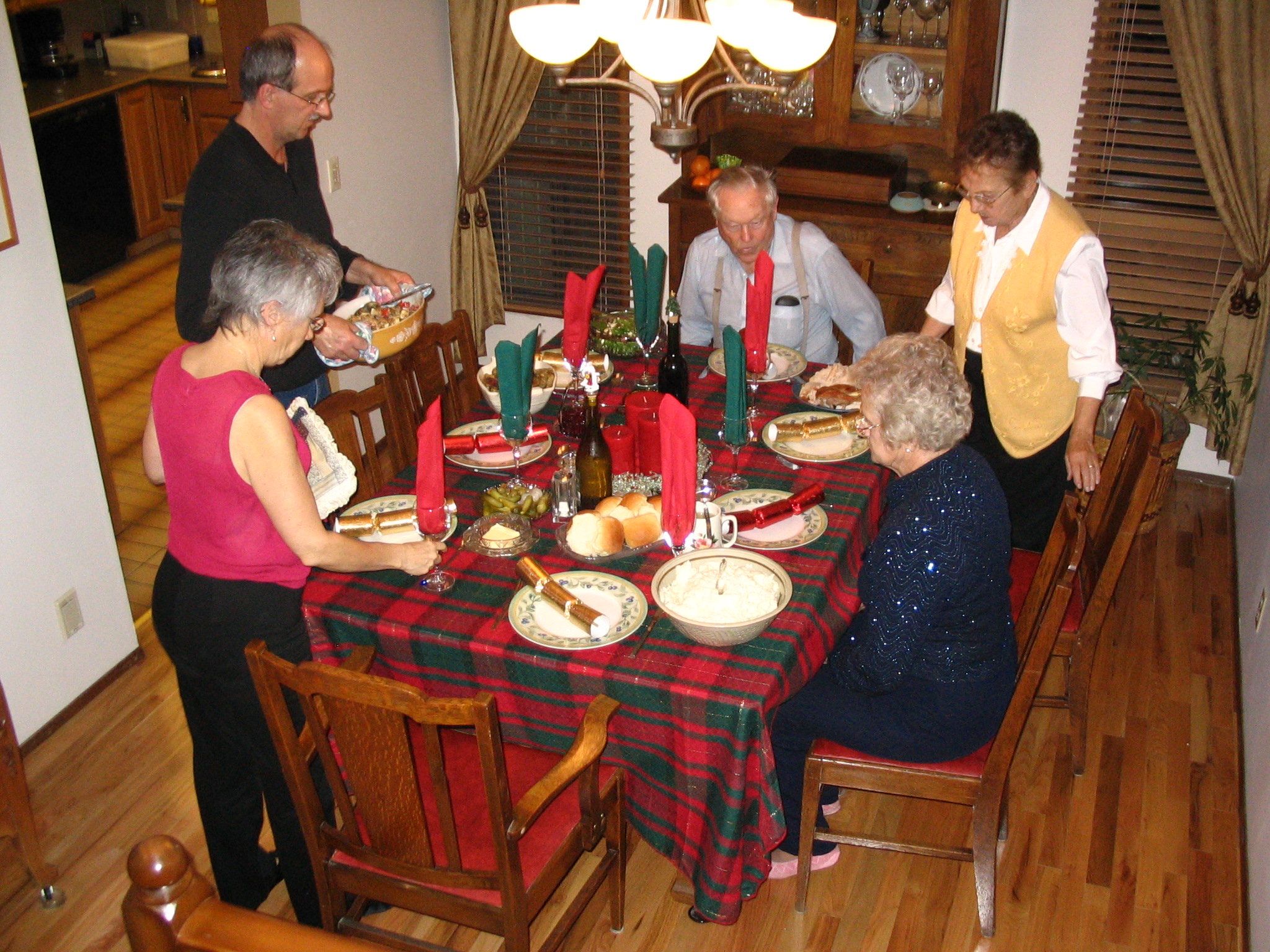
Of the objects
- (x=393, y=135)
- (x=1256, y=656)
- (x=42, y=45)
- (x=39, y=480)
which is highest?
(x=42, y=45)

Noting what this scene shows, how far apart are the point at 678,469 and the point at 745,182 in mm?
1126

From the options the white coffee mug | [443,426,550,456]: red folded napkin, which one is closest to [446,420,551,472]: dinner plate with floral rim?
[443,426,550,456]: red folded napkin

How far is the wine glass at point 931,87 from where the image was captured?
3.83 m

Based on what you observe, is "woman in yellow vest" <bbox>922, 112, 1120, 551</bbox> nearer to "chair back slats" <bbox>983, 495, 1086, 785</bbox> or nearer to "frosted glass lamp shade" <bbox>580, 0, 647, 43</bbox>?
"chair back slats" <bbox>983, 495, 1086, 785</bbox>

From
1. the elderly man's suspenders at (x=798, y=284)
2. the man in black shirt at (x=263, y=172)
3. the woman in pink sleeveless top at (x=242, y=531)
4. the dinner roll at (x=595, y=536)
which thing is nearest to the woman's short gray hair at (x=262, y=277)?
the woman in pink sleeveless top at (x=242, y=531)

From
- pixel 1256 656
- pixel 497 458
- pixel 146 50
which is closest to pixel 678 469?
pixel 497 458

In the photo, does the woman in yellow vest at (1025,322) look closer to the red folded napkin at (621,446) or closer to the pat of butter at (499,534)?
the red folded napkin at (621,446)

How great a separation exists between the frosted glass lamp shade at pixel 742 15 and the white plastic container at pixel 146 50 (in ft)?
17.2

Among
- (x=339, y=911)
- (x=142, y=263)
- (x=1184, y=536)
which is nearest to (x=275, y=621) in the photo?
(x=339, y=911)

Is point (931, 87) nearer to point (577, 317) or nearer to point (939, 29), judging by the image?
point (939, 29)

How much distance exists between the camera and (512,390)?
246 cm

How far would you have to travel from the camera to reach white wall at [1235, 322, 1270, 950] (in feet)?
7.83

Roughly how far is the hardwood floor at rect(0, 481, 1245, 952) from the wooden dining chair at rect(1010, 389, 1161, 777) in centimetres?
20

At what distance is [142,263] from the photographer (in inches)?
247
